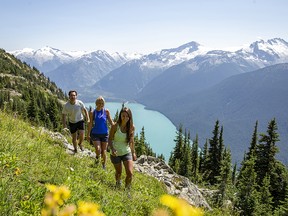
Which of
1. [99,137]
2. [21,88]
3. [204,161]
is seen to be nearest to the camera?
[99,137]

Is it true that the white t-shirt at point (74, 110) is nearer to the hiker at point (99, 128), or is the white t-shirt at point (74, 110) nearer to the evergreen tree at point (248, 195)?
the hiker at point (99, 128)

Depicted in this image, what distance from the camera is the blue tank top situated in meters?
10.8

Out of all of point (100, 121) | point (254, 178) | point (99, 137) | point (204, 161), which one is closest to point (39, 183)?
point (100, 121)

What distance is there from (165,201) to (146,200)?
611 centimetres

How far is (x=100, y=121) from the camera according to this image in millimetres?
10844

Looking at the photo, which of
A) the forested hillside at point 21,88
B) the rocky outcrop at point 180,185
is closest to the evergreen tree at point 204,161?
the rocky outcrop at point 180,185

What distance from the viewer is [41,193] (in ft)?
14.2

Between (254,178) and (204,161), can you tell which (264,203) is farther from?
(204,161)

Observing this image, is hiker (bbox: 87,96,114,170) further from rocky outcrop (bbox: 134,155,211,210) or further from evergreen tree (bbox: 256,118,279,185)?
evergreen tree (bbox: 256,118,279,185)

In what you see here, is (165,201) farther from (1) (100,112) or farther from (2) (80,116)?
(2) (80,116)

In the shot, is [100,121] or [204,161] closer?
[100,121]

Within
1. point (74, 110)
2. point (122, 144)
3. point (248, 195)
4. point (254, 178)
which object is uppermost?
point (74, 110)

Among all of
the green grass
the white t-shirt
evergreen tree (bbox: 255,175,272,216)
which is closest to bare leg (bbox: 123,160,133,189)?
the green grass

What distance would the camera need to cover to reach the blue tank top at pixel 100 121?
10.8 m
